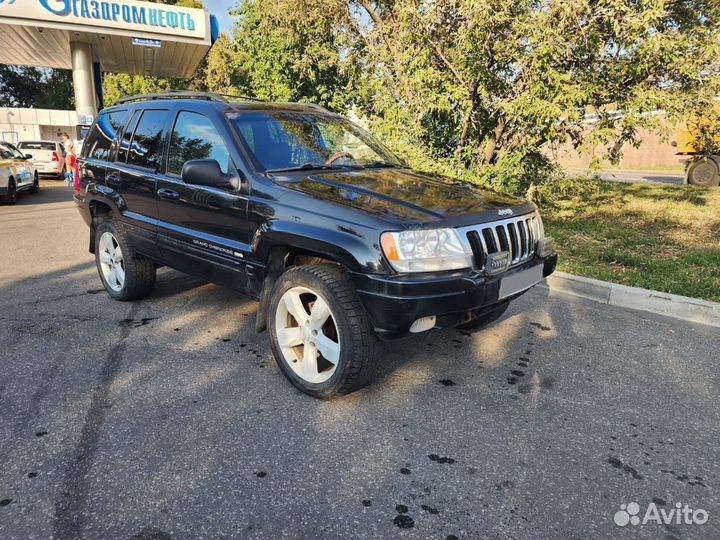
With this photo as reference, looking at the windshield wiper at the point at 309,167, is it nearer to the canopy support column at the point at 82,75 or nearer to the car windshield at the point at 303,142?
the car windshield at the point at 303,142

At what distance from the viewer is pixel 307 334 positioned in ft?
10.7

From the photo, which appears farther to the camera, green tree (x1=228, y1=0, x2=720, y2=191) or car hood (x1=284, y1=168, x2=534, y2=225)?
green tree (x1=228, y1=0, x2=720, y2=191)

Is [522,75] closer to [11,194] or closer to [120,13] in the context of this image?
[11,194]

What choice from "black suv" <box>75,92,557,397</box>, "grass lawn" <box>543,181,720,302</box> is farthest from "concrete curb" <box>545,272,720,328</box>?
"black suv" <box>75,92,557,397</box>

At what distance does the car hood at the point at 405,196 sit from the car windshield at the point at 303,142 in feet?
0.74

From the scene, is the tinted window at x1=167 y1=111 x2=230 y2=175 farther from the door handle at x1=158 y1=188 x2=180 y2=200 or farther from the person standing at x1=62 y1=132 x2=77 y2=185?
the person standing at x1=62 y1=132 x2=77 y2=185

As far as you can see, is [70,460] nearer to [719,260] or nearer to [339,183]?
[339,183]

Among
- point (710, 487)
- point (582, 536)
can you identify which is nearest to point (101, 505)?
point (582, 536)

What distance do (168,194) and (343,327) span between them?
1.98 metres

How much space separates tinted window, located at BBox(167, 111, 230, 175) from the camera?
3.70m

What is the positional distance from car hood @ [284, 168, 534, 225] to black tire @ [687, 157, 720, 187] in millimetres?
15583

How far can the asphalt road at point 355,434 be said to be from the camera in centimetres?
227

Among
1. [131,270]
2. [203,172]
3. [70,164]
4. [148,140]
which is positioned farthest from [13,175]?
[203,172]

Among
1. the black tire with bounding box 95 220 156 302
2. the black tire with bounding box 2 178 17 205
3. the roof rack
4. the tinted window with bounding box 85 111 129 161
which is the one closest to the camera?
the roof rack
